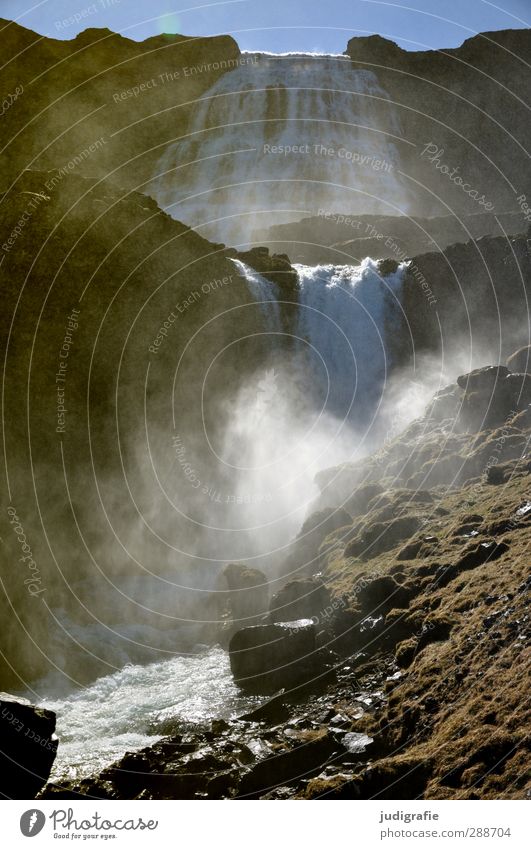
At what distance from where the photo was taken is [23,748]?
16.2 metres

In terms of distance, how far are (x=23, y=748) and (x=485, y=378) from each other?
2712 centimetres

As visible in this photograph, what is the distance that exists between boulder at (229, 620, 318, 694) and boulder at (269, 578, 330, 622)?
9.12 feet

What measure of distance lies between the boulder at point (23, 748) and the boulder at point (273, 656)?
7.68 meters

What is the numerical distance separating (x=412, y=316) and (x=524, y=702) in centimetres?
4055

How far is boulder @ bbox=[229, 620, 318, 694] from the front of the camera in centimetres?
2212

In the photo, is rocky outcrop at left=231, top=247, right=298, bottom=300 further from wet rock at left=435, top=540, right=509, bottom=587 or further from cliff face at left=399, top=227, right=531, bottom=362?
wet rock at left=435, top=540, right=509, bottom=587

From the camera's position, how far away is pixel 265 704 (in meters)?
20.9

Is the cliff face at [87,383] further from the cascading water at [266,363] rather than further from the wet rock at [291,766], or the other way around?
the wet rock at [291,766]

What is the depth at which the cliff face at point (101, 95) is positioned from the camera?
88.6 m

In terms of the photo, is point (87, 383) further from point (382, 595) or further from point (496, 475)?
point (496, 475)

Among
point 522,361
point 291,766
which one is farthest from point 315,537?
point 291,766

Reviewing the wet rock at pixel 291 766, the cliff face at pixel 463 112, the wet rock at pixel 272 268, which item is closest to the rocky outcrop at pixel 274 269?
the wet rock at pixel 272 268
